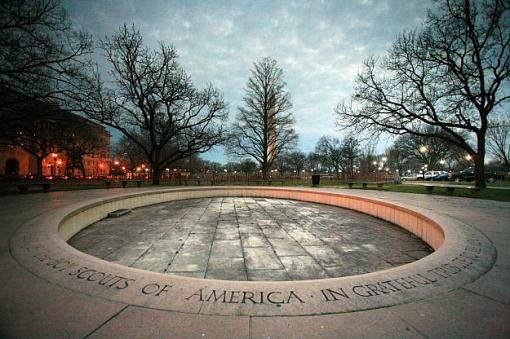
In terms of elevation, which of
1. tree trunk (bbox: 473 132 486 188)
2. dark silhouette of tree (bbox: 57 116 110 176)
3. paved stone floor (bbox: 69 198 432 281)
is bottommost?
paved stone floor (bbox: 69 198 432 281)

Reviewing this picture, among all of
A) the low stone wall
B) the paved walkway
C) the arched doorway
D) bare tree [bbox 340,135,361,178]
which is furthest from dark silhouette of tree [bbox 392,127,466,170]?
the arched doorway

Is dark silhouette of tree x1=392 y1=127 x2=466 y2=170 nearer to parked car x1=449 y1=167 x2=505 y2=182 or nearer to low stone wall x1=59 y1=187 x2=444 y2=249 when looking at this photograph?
parked car x1=449 y1=167 x2=505 y2=182

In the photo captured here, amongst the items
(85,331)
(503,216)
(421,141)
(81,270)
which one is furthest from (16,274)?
(421,141)

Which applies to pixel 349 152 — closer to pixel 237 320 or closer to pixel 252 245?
pixel 252 245

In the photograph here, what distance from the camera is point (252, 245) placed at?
6.18 meters

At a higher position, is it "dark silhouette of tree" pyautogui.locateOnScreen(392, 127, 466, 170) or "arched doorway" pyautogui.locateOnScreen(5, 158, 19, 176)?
"dark silhouette of tree" pyautogui.locateOnScreen(392, 127, 466, 170)

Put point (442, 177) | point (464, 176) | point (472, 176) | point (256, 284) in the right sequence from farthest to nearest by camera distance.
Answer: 1. point (442, 177)
2. point (464, 176)
3. point (472, 176)
4. point (256, 284)

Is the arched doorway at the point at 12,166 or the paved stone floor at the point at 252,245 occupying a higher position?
the arched doorway at the point at 12,166

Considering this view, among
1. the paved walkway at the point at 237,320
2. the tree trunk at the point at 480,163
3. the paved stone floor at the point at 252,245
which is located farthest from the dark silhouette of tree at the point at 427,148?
the paved walkway at the point at 237,320

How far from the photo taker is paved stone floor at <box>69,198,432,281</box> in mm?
4695

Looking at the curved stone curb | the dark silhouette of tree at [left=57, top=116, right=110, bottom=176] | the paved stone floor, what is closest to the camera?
the curved stone curb

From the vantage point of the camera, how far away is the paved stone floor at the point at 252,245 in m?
4.70

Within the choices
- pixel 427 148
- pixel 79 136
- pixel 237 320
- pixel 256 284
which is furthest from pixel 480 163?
pixel 427 148

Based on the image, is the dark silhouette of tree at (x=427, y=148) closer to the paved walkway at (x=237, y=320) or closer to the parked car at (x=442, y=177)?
the parked car at (x=442, y=177)
